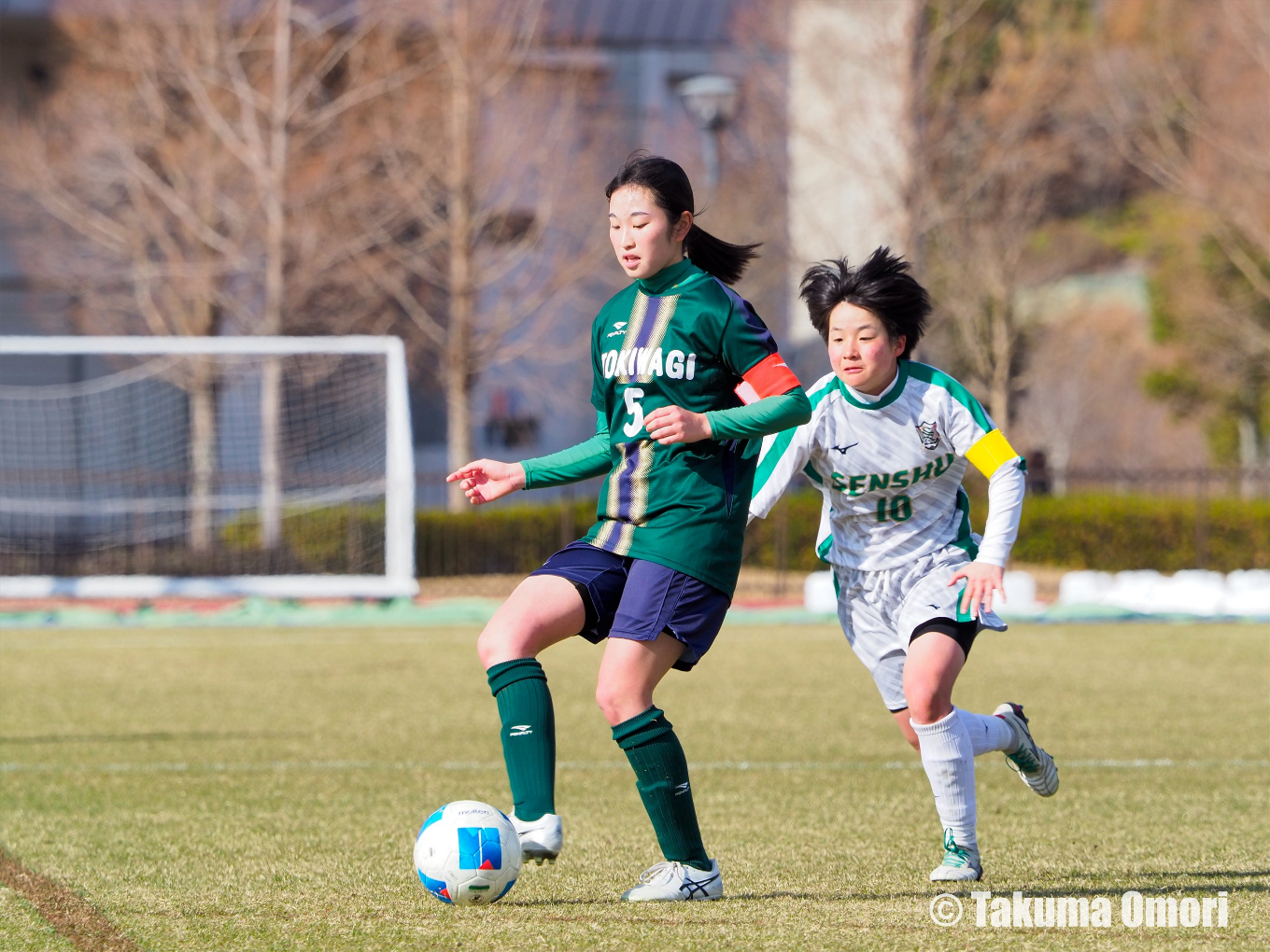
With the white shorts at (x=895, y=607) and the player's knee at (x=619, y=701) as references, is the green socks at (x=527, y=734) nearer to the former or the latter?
the player's knee at (x=619, y=701)

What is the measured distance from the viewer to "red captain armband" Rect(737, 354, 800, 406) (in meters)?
4.04

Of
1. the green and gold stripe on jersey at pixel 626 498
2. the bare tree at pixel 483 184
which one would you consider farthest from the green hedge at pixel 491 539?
the green and gold stripe on jersey at pixel 626 498

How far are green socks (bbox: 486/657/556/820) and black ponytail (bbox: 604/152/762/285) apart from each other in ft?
3.99

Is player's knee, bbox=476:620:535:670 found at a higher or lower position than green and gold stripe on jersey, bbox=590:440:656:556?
lower

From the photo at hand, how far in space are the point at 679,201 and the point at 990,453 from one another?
1.11m

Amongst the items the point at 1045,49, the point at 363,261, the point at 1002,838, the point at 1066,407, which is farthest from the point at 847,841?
the point at 1066,407

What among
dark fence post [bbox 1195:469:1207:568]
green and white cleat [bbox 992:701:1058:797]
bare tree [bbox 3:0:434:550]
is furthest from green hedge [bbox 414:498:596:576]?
green and white cleat [bbox 992:701:1058:797]

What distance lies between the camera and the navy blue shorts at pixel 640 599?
406cm

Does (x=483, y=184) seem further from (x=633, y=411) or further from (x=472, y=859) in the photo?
(x=472, y=859)

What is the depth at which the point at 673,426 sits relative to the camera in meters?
3.84

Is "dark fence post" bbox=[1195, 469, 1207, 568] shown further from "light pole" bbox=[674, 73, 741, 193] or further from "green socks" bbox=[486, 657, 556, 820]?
"green socks" bbox=[486, 657, 556, 820]

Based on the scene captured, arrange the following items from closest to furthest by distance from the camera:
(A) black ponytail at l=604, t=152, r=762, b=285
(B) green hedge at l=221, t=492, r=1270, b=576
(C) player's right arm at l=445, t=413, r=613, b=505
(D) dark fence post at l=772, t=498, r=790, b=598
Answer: (A) black ponytail at l=604, t=152, r=762, b=285 < (C) player's right arm at l=445, t=413, r=613, b=505 < (D) dark fence post at l=772, t=498, r=790, b=598 < (B) green hedge at l=221, t=492, r=1270, b=576

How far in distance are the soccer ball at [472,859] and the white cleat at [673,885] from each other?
0.35m

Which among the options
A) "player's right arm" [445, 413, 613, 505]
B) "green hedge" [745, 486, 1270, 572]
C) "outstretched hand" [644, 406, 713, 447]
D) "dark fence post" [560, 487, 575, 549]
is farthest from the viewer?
"green hedge" [745, 486, 1270, 572]
